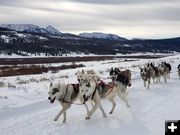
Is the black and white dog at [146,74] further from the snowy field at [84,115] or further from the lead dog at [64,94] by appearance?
the lead dog at [64,94]

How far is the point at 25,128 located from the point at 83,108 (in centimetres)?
261

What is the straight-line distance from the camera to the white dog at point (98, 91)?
8.72 m

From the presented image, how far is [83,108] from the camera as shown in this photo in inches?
421

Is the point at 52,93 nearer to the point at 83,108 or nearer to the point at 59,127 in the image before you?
the point at 59,127

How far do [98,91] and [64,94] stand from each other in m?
1.01

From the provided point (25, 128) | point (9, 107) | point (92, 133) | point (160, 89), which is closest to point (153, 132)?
point (92, 133)

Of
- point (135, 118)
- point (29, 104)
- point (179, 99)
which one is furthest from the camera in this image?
point (179, 99)

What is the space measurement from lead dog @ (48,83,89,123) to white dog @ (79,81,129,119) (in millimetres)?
243

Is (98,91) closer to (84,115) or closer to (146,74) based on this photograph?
(84,115)

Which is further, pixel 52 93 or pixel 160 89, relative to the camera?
pixel 160 89

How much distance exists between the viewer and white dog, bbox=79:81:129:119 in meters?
8.72

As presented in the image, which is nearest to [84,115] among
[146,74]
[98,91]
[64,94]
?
[98,91]

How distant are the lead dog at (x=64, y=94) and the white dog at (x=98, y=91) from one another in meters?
0.24

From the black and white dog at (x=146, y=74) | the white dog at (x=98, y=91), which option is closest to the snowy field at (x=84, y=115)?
the white dog at (x=98, y=91)
